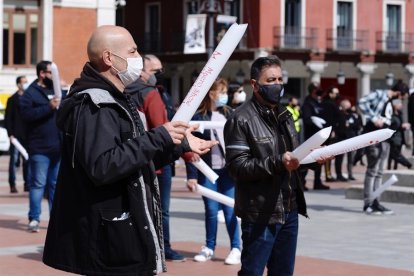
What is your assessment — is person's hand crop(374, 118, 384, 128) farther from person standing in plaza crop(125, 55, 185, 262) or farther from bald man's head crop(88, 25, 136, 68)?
bald man's head crop(88, 25, 136, 68)

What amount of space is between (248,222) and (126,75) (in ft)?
6.10

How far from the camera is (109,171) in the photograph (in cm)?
474

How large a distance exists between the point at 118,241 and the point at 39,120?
7496 mm

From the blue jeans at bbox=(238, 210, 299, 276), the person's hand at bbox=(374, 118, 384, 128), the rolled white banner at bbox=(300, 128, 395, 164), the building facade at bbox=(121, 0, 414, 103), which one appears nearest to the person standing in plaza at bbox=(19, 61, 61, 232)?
the person's hand at bbox=(374, 118, 384, 128)

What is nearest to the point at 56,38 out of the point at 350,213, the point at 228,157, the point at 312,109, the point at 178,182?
the point at 178,182

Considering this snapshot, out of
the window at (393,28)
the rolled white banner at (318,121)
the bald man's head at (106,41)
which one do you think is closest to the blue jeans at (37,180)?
the bald man's head at (106,41)

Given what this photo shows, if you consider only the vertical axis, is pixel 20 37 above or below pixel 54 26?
below

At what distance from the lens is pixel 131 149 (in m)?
4.80

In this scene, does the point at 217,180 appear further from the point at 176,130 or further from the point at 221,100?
the point at 176,130

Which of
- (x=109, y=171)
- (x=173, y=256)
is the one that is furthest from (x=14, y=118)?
(x=109, y=171)

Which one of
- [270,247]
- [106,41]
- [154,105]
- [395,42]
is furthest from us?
[395,42]

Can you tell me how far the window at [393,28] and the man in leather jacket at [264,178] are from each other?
48.7m

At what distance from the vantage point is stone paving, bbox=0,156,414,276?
31.1 ft

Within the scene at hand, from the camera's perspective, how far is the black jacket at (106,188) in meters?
4.80
